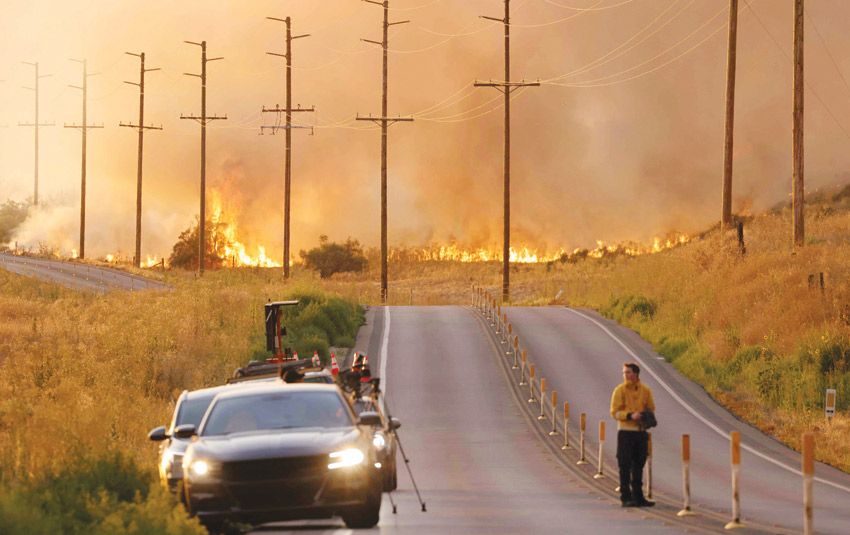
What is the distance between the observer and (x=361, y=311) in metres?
63.1

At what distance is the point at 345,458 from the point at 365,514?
795 millimetres

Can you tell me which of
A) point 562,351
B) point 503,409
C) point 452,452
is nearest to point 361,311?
point 562,351

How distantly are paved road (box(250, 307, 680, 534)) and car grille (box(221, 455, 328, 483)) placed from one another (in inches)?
54.6

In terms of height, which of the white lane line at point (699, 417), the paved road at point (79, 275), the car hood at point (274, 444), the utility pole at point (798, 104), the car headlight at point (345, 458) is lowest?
the white lane line at point (699, 417)

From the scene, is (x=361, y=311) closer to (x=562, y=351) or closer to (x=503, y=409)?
(x=562, y=351)

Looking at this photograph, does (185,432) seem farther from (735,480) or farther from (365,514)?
(735,480)

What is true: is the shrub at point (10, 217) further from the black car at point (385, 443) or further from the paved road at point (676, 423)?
the black car at point (385, 443)

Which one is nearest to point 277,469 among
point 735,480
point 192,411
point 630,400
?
point 192,411

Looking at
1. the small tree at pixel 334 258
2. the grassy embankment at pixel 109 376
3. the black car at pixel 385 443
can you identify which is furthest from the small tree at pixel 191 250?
the black car at pixel 385 443

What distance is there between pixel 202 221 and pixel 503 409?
56.7 m

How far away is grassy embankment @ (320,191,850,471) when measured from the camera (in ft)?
135

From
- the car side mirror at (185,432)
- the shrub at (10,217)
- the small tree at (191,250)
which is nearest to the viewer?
the car side mirror at (185,432)

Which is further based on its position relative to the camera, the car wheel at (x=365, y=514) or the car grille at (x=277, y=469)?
the car wheel at (x=365, y=514)

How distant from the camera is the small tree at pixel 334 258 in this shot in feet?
420
